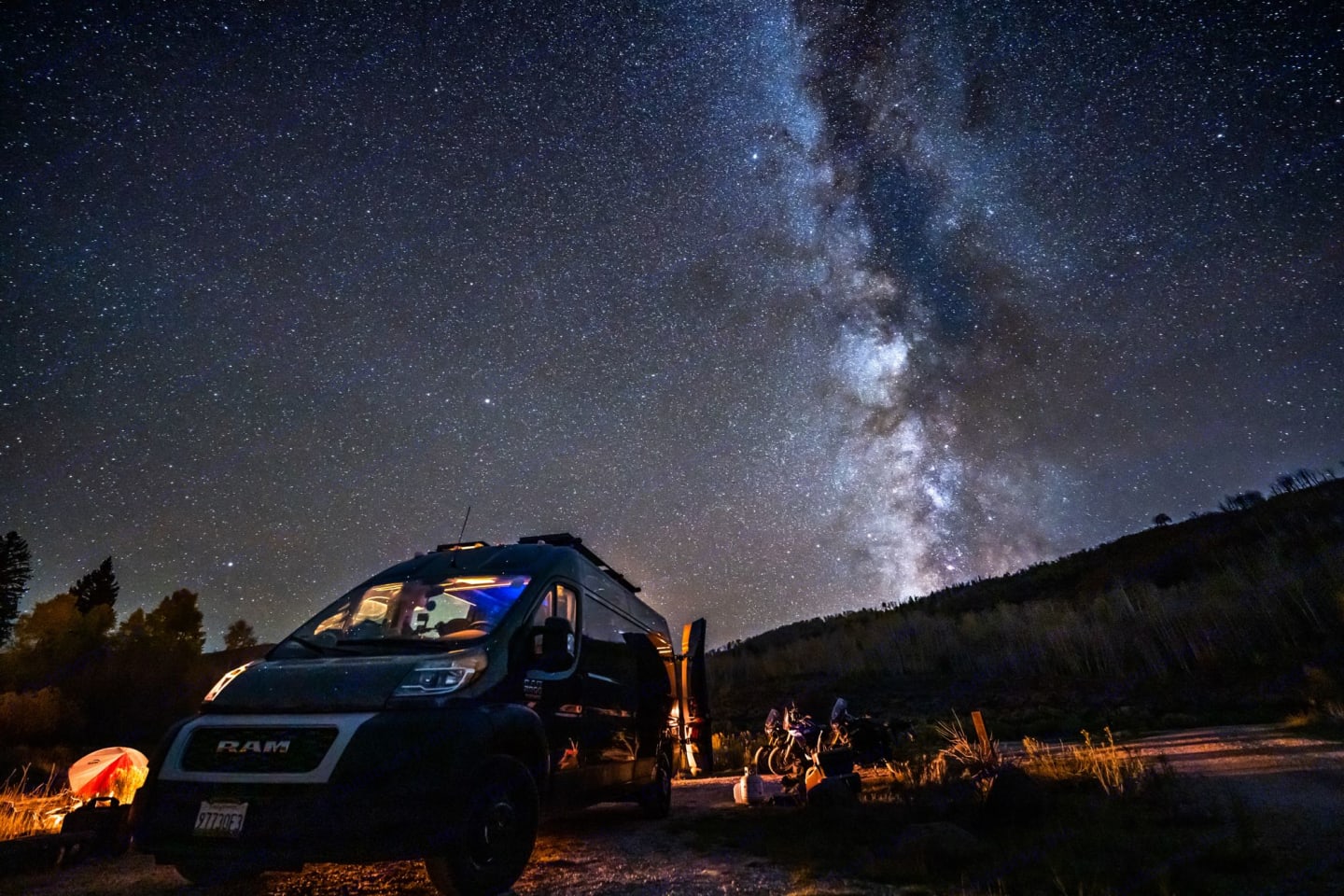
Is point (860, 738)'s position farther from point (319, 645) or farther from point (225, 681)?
point (225, 681)

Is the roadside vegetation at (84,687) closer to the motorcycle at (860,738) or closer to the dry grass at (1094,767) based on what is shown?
the motorcycle at (860,738)

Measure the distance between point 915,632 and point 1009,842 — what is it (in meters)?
24.2

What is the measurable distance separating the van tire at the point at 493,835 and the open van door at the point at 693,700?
5.42 meters

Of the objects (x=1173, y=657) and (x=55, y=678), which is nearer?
(x=1173, y=657)

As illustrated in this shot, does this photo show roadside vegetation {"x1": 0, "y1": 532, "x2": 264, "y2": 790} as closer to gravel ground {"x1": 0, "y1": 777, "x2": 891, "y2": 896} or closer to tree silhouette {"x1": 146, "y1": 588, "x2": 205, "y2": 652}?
gravel ground {"x1": 0, "y1": 777, "x2": 891, "y2": 896}

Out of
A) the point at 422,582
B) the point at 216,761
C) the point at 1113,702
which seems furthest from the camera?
the point at 1113,702

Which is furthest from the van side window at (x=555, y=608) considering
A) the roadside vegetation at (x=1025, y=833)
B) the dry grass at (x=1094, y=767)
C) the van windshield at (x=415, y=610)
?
the dry grass at (x=1094, y=767)

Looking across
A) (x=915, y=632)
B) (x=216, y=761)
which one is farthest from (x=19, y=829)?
(x=915, y=632)

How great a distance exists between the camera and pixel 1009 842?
218 inches

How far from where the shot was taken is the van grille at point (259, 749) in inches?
152

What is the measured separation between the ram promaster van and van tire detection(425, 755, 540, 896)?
11mm

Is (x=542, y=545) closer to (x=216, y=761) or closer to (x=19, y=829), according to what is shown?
(x=216, y=761)

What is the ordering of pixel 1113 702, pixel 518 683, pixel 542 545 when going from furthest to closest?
pixel 1113 702, pixel 542 545, pixel 518 683

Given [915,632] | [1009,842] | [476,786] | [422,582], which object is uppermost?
[915,632]
